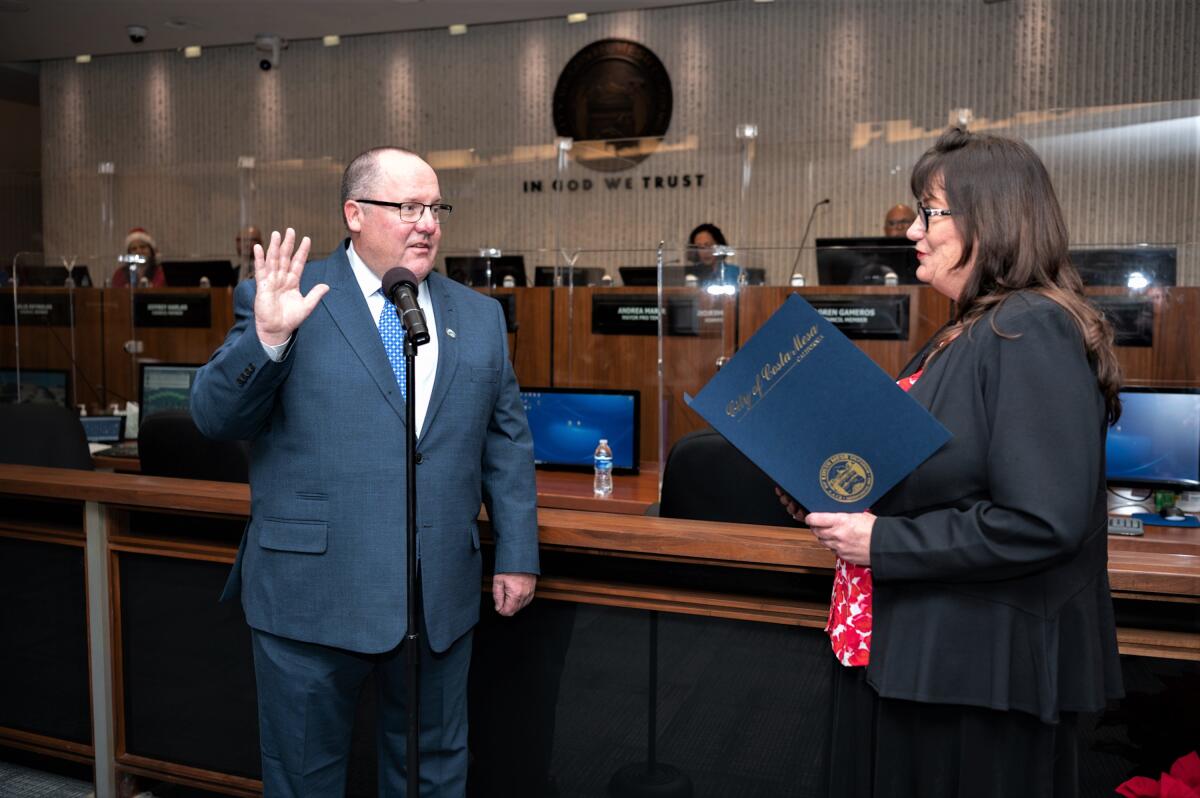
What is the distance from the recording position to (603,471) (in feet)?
11.7

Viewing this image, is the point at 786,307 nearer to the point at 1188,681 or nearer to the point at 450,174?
the point at 1188,681

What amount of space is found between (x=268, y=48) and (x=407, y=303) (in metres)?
7.95

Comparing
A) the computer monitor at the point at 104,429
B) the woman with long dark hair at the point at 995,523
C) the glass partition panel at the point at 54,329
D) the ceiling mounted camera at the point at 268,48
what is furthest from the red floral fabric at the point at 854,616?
the ceiling mounted camera at the point at 268,48

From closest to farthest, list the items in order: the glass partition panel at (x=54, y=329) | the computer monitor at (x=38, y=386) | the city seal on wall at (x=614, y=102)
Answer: the computer monitor at (x=38, y=386), the glass partition panel at (x=54, y=329), the city seal on wall at (x=614, y=102)

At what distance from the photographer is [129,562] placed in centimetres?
219

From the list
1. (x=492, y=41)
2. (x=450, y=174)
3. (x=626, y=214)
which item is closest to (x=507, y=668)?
(x=450, y=174)

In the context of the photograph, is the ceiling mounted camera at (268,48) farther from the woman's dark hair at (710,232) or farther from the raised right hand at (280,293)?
the raised right hand at (280,293)

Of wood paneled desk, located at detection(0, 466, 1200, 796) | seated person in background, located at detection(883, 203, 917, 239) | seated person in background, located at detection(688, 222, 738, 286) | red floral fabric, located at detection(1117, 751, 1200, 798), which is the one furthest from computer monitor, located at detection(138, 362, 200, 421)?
red floral fabric, located at detection(1117, 751, 1200, 798)

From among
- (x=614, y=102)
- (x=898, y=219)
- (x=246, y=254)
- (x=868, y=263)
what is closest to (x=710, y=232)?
(x=614, y=102)

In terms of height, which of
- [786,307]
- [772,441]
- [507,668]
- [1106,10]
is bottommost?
[507,668]

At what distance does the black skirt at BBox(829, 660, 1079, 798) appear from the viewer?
1.27 metres

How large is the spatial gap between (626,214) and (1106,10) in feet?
11.4

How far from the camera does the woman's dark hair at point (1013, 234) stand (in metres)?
1.24

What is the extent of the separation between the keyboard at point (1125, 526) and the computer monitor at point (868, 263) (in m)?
1.13
